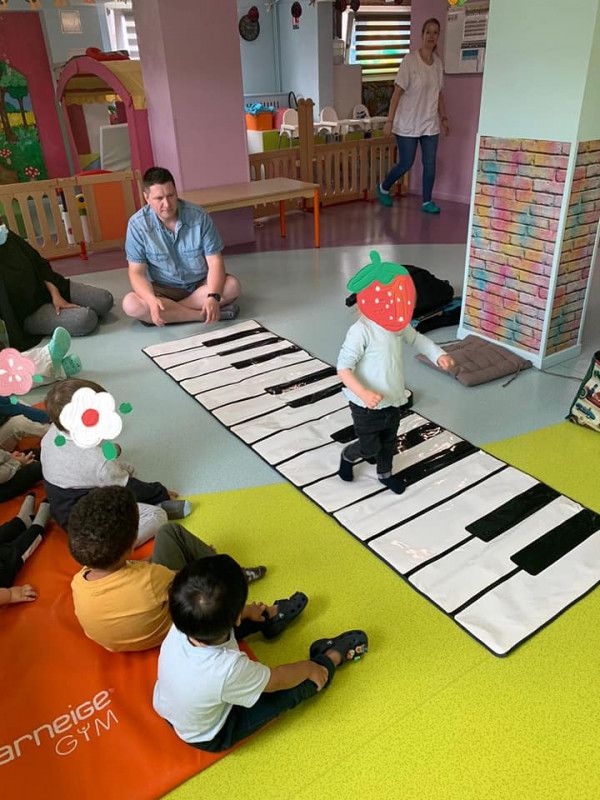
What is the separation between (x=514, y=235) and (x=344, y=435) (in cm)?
142

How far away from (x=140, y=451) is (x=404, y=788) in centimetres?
177

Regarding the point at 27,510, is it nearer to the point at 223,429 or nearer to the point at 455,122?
the point at 223,429

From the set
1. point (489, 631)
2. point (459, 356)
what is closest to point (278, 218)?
point (459, 356)

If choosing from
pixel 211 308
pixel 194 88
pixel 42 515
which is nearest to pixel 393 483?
pixel 42 515

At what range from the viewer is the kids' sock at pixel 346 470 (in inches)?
94.3

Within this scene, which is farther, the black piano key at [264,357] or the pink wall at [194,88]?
the pink wall at [194,88]

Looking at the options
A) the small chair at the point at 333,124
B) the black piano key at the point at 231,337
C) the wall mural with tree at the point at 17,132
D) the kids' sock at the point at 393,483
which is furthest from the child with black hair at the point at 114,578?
the wall mural with tree at the point at 17,132

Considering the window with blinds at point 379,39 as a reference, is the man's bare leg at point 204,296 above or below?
below

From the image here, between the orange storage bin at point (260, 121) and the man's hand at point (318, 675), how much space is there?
8.31 m

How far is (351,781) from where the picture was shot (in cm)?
142

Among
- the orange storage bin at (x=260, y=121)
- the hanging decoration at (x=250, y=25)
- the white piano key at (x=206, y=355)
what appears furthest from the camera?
the hanging decoration at (x=250, y=25)

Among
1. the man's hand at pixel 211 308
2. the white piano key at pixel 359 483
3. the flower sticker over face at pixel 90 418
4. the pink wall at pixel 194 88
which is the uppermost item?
the pink wall at pixel 194 88

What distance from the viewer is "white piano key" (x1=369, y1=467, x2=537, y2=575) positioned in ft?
6.73

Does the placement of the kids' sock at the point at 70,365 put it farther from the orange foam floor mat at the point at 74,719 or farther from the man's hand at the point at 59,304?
the orange foam floor mat at the point at 74,719
